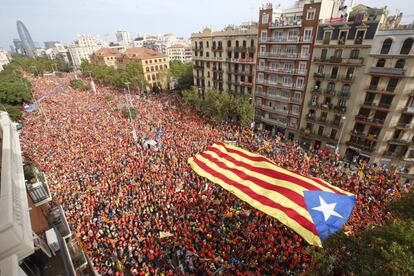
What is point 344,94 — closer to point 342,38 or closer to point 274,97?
point 342,38

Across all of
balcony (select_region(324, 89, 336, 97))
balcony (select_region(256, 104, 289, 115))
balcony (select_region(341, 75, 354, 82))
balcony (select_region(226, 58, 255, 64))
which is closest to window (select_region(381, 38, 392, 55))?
balcony (select_region(341, 75, 354, 82))

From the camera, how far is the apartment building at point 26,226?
4.16m

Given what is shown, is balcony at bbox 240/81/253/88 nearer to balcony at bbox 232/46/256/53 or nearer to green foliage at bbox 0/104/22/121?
balcony at bbox 232/46/256/53

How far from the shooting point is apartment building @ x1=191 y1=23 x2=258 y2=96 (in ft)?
126

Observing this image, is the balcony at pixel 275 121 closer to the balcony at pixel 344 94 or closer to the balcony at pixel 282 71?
the balcony at pixel 282 71

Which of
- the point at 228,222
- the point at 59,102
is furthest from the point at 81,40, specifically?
the point at 228,222

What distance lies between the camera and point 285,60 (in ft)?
110

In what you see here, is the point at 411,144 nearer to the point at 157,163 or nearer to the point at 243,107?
the point at 243,107

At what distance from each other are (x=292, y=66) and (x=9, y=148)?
113ft

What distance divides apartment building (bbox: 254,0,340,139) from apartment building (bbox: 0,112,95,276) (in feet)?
109

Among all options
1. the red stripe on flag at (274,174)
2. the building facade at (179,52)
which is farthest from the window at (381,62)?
the building facade at (179,52)

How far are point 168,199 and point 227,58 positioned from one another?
101 ft

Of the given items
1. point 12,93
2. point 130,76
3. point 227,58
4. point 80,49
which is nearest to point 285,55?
point 227,58

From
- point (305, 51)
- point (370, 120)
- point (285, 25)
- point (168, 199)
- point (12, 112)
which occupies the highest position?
point (285, 25)
